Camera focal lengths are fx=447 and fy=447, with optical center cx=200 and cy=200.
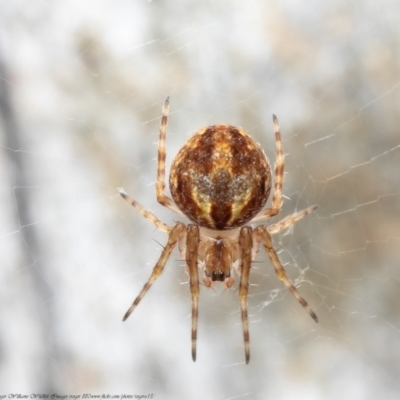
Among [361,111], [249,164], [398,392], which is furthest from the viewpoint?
[361,111]

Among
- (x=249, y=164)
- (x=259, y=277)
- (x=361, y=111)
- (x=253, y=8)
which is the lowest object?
(x=259, y=277)

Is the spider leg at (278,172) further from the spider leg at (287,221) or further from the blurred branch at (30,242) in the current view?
the blurred branch at (30,242)

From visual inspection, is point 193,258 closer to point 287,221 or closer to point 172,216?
point 287,221

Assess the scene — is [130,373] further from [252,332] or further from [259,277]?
[259,277]

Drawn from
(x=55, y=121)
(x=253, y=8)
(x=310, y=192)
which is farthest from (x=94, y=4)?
(x=310, y=192)

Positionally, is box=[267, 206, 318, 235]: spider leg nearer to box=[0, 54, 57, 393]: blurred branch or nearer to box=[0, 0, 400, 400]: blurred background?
box=[0, 0, 400, 400]: blurred background

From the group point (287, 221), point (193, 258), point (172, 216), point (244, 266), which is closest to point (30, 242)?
point (172, 216)

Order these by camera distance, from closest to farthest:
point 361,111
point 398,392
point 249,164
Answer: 1. point 249,164
2. point 398,392
3. point 361,111
